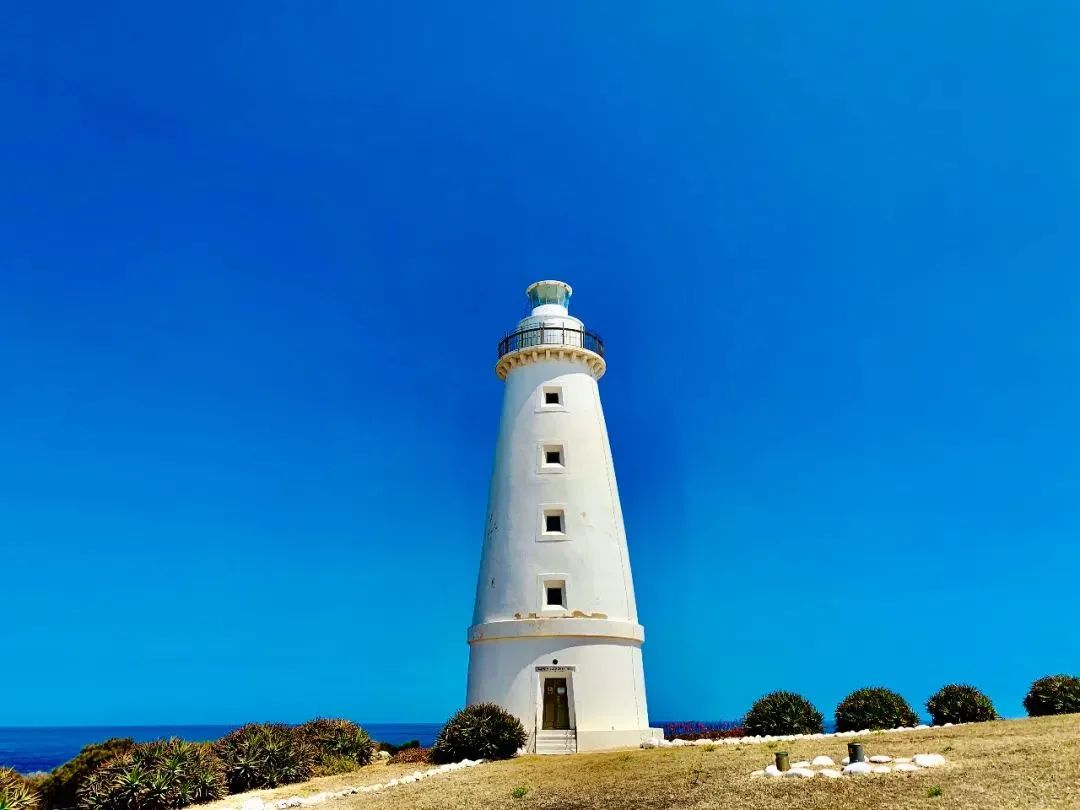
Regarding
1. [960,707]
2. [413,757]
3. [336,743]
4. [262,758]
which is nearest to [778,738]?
[960,707]

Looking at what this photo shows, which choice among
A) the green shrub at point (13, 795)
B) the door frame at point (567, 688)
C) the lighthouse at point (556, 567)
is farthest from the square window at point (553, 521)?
the green shrub at point (13, 795)

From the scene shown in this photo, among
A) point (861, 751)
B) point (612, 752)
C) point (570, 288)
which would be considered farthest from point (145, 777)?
point (570, 288)

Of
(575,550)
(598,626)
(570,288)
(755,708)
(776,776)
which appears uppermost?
(570,288)

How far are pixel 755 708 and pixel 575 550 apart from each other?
8.31 meters

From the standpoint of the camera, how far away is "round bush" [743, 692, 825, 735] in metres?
25.6

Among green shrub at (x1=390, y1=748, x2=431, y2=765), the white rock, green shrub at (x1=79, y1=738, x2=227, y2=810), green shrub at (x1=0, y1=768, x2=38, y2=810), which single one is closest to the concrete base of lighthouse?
green shrub at (x1=390, y1=748, x2=431, y2=765)

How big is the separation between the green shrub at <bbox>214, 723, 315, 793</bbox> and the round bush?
1473 cm

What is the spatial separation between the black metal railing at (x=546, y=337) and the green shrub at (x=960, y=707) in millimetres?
17858

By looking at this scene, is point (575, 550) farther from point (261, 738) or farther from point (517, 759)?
point (261, 738)

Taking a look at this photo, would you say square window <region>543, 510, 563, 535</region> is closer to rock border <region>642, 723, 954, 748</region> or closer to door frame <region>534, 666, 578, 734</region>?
door frame <region>534, 666, 578, 734</region>

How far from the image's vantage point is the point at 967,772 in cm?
1382

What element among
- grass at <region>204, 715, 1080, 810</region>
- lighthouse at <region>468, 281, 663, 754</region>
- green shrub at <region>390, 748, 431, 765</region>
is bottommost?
grass at <region>204, 715, 1080, 810</region>

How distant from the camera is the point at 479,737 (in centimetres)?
2367

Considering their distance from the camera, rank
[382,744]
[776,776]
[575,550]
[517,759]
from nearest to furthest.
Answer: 1. [776,776]
2. [517,759]
3. [575,550]
4. [382,744]
